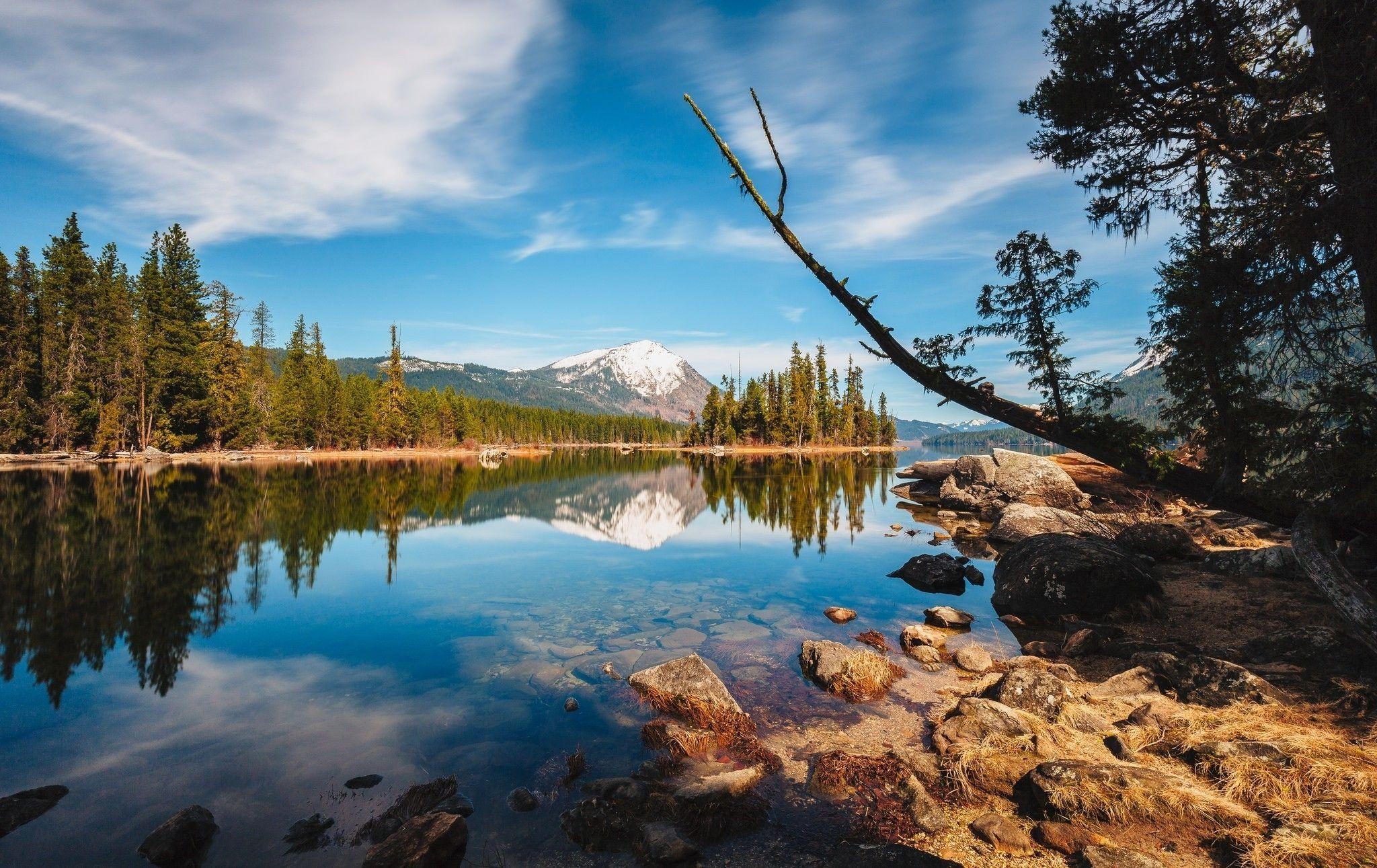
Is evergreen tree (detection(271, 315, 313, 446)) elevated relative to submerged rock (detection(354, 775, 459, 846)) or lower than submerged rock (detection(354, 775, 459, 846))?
elevated

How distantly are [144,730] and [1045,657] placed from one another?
47.8ft

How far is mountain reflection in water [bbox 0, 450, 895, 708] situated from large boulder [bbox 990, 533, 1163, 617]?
958cm

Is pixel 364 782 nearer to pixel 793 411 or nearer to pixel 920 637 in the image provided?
pixel 920 637

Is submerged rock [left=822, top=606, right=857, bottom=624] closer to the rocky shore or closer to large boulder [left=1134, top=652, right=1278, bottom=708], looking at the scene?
the rocky shore

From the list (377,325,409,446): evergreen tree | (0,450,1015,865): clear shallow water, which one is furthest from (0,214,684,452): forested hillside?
(0,450,1015,865): clear shallow water

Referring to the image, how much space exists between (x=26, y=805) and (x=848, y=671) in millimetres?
10391

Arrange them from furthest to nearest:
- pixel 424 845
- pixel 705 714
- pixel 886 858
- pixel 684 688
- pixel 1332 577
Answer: pixel 684 688 < pixel 705 714 < pixel 1332 577 < pixel 424 845 < pixel 886 858

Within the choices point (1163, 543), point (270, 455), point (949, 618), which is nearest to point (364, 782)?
point (949, 618)

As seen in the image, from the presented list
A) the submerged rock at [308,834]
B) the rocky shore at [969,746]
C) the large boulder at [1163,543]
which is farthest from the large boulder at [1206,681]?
the large boulder at [1163,543]

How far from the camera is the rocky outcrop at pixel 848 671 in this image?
9.41m

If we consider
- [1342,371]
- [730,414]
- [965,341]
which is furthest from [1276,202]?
[730,414]

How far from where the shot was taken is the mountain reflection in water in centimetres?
1190

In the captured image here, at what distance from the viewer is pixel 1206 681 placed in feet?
26.6

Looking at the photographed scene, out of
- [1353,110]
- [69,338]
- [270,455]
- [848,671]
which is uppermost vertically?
[69,338]
